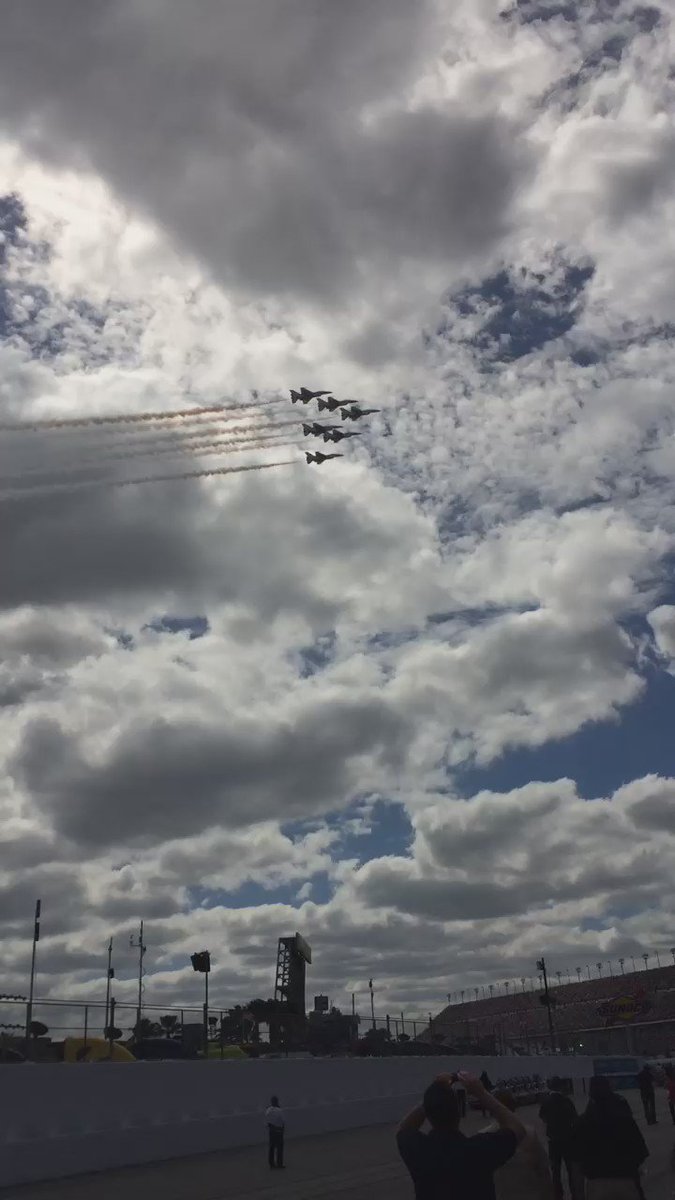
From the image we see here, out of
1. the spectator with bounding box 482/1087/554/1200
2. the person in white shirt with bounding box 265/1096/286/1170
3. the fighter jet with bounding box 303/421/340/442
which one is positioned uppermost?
the fighter jet with bounding box 303/421/340/442

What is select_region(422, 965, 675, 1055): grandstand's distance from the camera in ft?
292

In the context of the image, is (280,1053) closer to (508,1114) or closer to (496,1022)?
(508,1114)

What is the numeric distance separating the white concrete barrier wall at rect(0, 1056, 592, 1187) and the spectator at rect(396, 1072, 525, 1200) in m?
17.9

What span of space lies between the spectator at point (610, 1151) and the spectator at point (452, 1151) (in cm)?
156

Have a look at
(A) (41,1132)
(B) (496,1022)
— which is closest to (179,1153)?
(A) (41,1132)

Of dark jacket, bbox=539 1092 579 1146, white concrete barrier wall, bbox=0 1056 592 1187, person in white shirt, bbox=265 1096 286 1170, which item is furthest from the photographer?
person in white shirt, bbox=265 1096 286 1170

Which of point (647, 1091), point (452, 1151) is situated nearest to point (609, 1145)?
point (452, 1151)

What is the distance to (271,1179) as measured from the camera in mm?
19531

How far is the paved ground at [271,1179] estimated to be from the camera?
17.0 meters

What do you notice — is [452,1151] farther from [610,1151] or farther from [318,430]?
[318,430]

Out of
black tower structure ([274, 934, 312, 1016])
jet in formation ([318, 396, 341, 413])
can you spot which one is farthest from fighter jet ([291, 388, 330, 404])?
black tower structure ([274, 934, 312, 1016])

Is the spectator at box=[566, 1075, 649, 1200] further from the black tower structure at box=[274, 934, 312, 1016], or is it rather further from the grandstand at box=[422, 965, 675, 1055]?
the grandstand at box=[422, 965, 675, 1055]

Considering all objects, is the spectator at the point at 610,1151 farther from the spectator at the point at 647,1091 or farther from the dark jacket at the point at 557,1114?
the spectator at the point at 647,1091

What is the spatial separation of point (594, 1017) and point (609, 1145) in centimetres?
10865
